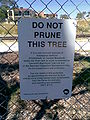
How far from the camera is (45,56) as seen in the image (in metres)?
1.43

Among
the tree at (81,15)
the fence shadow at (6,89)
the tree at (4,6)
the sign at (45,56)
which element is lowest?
the fence shadow at (6,89)

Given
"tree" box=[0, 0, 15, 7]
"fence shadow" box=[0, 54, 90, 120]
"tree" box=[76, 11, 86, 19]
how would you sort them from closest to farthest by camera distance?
"tree" box=[0, 0, 15, 7]
"tree" box=[76, 11, 86, 19]
"fence shadow" box=[0, 54, 90, 120]

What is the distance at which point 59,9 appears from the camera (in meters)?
1.43

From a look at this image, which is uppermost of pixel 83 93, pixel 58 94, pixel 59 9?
pixel 59 9

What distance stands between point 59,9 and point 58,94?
59cm

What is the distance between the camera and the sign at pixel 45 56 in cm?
136

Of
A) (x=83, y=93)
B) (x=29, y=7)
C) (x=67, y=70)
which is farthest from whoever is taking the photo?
(x=83, y=93)

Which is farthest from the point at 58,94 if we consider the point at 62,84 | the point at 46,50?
the point at 46,50

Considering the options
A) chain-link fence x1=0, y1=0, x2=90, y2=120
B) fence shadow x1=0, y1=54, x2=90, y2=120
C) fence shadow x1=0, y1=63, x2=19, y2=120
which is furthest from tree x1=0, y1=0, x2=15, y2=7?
fence shadow x1=0, y1=63, x2=19, y2=120

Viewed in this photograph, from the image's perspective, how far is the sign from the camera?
1359 mm

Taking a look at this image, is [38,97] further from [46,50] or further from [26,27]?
[26,27]

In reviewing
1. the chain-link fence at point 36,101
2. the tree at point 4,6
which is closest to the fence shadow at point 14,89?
the chain-link fence at point 36,101

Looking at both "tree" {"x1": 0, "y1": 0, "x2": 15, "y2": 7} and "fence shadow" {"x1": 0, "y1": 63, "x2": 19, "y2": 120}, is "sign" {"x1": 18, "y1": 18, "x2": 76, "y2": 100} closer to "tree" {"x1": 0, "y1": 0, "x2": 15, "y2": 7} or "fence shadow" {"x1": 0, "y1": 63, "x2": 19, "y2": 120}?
"tree" {"x1": 0, "y1": 0, "x2": 15, "y2": 7}

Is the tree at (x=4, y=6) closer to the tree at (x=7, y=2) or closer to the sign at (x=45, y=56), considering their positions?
the tree at (x=7, y=2)
